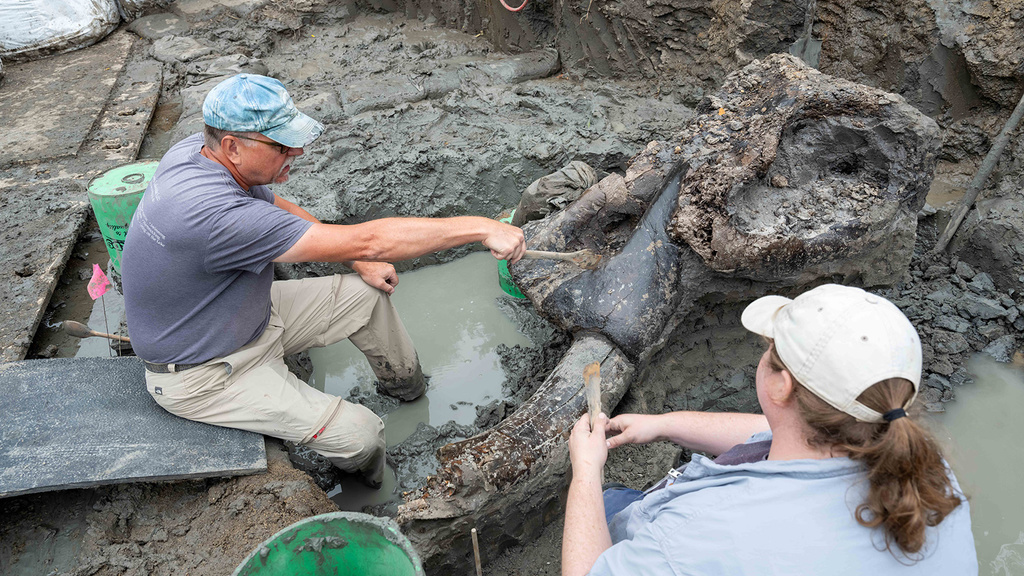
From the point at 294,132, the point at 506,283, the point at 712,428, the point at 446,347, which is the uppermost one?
the point at 294,132

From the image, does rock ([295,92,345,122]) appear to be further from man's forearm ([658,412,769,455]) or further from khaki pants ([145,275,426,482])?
man's forearm ([658,412,769,455])

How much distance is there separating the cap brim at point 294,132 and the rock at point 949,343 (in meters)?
3.06

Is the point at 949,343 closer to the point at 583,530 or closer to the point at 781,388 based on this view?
the point at 781,388

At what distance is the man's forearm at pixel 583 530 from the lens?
4.75 ft

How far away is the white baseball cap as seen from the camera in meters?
1.17

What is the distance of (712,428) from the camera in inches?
70.7

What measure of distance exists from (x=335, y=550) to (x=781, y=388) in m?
1.22

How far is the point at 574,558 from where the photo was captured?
1451 millimetres

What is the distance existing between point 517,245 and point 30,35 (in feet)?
21.0

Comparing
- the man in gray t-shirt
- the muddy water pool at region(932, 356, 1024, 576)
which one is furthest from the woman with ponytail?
the muddy water pool at region(932, 356, 1024, 576)

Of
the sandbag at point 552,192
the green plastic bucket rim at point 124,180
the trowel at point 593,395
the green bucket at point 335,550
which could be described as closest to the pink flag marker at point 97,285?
the green plastic bucket rim at point 124,180

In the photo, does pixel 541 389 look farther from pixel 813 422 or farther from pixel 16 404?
pixel 16 404

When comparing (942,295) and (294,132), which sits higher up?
(294,132)

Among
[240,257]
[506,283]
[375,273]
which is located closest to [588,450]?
[240,257]
